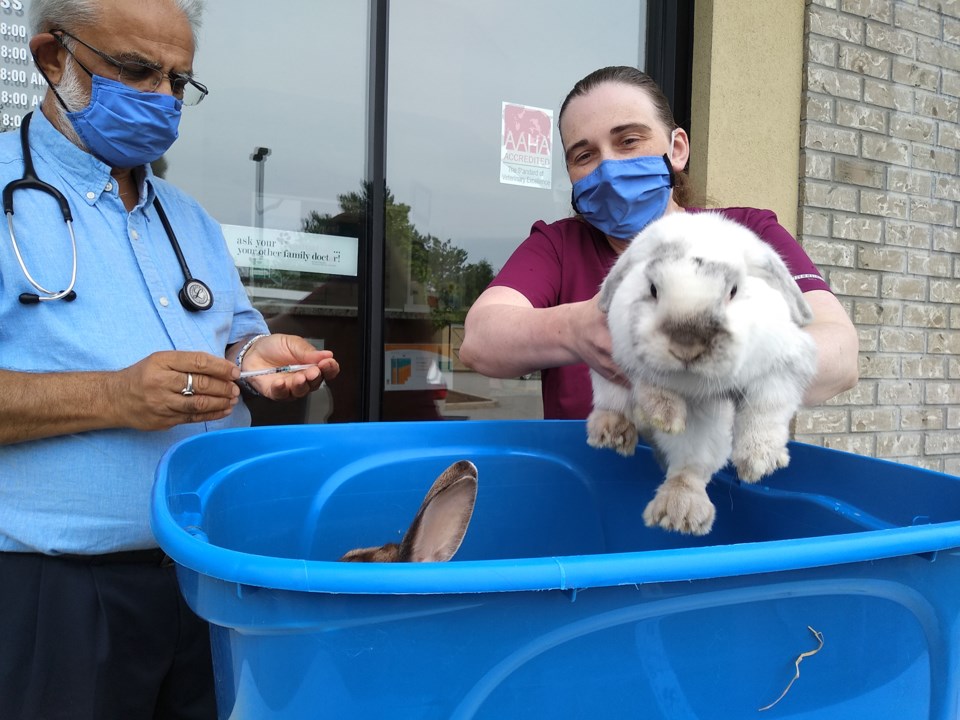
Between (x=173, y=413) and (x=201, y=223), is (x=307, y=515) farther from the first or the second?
(x=201, y=223)

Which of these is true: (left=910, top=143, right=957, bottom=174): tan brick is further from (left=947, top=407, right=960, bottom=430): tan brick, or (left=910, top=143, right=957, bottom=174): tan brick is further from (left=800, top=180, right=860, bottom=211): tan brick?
(left=947, top=407, right=960, bottom=430): tan brick

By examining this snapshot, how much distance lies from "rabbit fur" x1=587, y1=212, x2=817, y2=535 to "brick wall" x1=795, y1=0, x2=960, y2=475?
2.30 m

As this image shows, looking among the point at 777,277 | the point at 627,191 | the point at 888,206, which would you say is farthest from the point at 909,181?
the point at 777,277

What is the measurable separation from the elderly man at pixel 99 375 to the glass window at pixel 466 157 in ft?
5.25

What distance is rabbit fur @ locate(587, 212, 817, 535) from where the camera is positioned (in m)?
0.86

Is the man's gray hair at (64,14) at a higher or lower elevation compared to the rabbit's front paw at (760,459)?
higher

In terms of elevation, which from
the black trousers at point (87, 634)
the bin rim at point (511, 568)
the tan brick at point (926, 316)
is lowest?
the black trousers at point (87, 634)

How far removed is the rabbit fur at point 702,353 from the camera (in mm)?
864

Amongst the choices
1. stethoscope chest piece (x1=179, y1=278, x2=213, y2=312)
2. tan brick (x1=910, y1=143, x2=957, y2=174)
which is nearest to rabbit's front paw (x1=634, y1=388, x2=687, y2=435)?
stethoscope chest piece (x1=179, y1=278, x2=213, y2=312)

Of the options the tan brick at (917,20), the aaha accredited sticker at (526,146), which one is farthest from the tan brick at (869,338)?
the aaha accredited sticker at (526,146)

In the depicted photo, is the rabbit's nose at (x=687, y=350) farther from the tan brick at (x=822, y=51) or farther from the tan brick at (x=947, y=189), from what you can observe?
the tan brick at (x=947, y=189)

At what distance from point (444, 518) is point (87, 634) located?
2.57ft

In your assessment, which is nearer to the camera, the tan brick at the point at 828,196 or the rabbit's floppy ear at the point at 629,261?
the rabbit's floppy ear at the point at 629,261

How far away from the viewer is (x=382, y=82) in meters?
2.92
